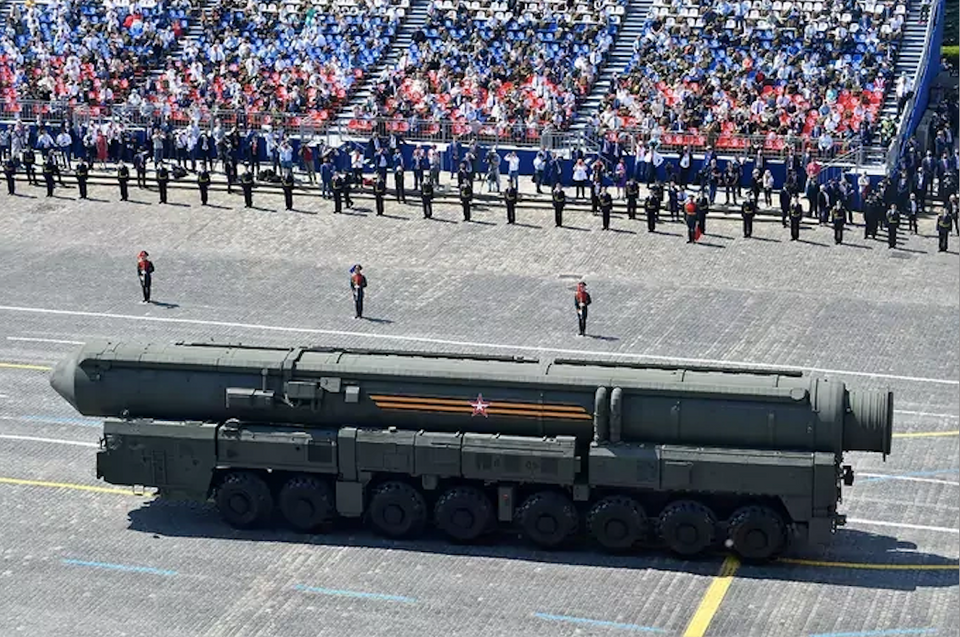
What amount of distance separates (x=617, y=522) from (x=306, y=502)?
5868mm

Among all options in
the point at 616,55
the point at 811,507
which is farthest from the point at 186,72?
the point at 811,507

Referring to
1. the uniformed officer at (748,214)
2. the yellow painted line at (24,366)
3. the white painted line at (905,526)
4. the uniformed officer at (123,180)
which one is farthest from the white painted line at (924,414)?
the uniformed officer at (123,180)

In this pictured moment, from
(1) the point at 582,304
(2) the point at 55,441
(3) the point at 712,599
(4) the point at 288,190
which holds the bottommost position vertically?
(3) the point at 712,599

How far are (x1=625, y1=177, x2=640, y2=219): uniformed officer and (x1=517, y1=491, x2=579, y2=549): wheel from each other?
84.8ft

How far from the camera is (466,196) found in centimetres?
6419

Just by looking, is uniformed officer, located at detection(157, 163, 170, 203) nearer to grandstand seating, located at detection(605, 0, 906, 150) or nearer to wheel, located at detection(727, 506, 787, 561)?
grandstand seating, located at detection(605, 0, 906, 150)

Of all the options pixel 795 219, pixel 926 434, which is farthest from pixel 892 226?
pixel 926 434

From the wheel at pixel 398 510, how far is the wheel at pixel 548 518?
6.34ft

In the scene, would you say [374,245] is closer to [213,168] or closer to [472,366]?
[213,168]

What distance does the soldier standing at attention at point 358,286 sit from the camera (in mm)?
54803

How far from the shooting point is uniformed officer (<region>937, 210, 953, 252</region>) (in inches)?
2383

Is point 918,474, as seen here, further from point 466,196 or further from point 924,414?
point 466,196

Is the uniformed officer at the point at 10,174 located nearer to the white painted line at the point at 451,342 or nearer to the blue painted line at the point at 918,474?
the white painted line at the point at 451,342

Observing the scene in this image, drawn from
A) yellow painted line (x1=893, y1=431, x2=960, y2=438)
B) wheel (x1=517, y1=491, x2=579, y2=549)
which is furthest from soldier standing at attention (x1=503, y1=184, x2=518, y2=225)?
wheel (x1=517, y1=491, x2=579, y2=549)
